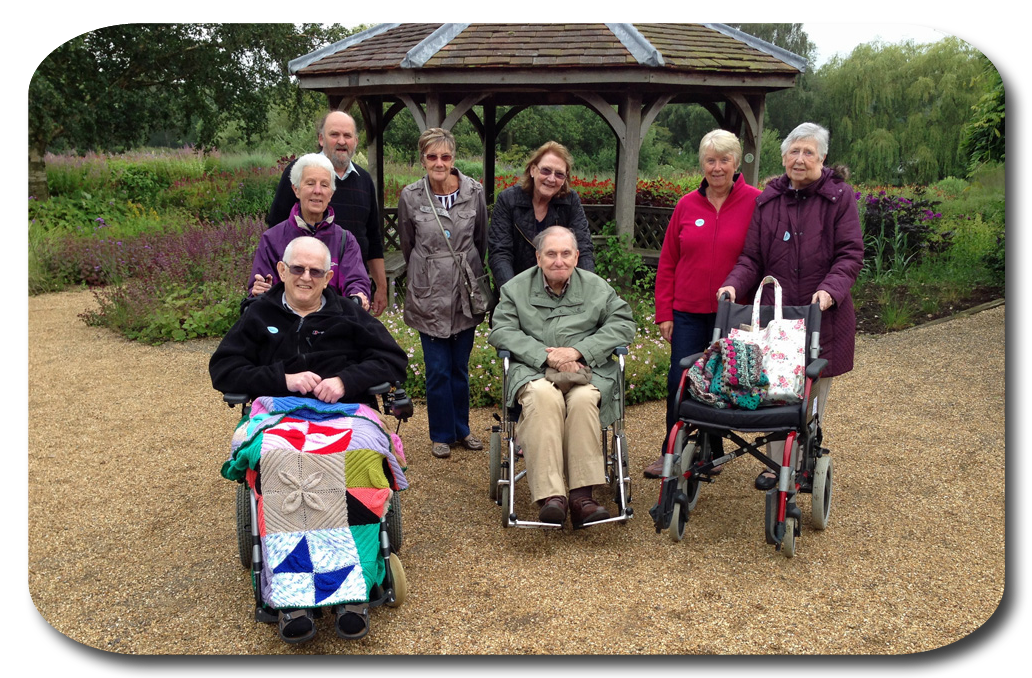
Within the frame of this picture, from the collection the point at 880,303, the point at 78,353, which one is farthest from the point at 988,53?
the point at 78,353

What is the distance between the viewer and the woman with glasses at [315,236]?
360 cm

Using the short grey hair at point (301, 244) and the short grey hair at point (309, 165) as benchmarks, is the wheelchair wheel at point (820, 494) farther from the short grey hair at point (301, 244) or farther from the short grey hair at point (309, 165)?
the short grey hair at point (309, 165)

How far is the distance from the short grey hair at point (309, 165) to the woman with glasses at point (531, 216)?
0.87 m

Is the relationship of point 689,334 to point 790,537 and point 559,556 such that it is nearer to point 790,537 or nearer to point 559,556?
point 790,537

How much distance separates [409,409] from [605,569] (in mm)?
1013

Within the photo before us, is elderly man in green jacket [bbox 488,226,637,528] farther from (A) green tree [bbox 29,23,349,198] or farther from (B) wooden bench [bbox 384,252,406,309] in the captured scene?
(A) green tree [bbox 29,23,349,198]

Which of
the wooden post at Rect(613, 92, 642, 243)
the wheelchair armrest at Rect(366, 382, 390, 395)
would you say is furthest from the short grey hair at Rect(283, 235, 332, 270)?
the wooden post at Rect(613, 92, 642, 243)

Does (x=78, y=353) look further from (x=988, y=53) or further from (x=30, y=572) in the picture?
(x=988, y=53)

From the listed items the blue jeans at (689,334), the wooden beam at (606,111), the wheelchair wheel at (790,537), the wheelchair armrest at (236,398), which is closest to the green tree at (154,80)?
the wooden beam at (606,111)

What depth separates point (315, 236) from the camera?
145 inches

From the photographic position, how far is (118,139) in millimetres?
15703

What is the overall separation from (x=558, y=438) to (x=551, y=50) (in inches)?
238

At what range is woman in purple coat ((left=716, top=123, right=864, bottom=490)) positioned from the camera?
357 centimetres

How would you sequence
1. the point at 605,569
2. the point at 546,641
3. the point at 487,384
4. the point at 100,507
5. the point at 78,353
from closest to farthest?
the point at 546,641
the point at 605,569
the point at 100,507
the point at 487,384
the point at 78,353
